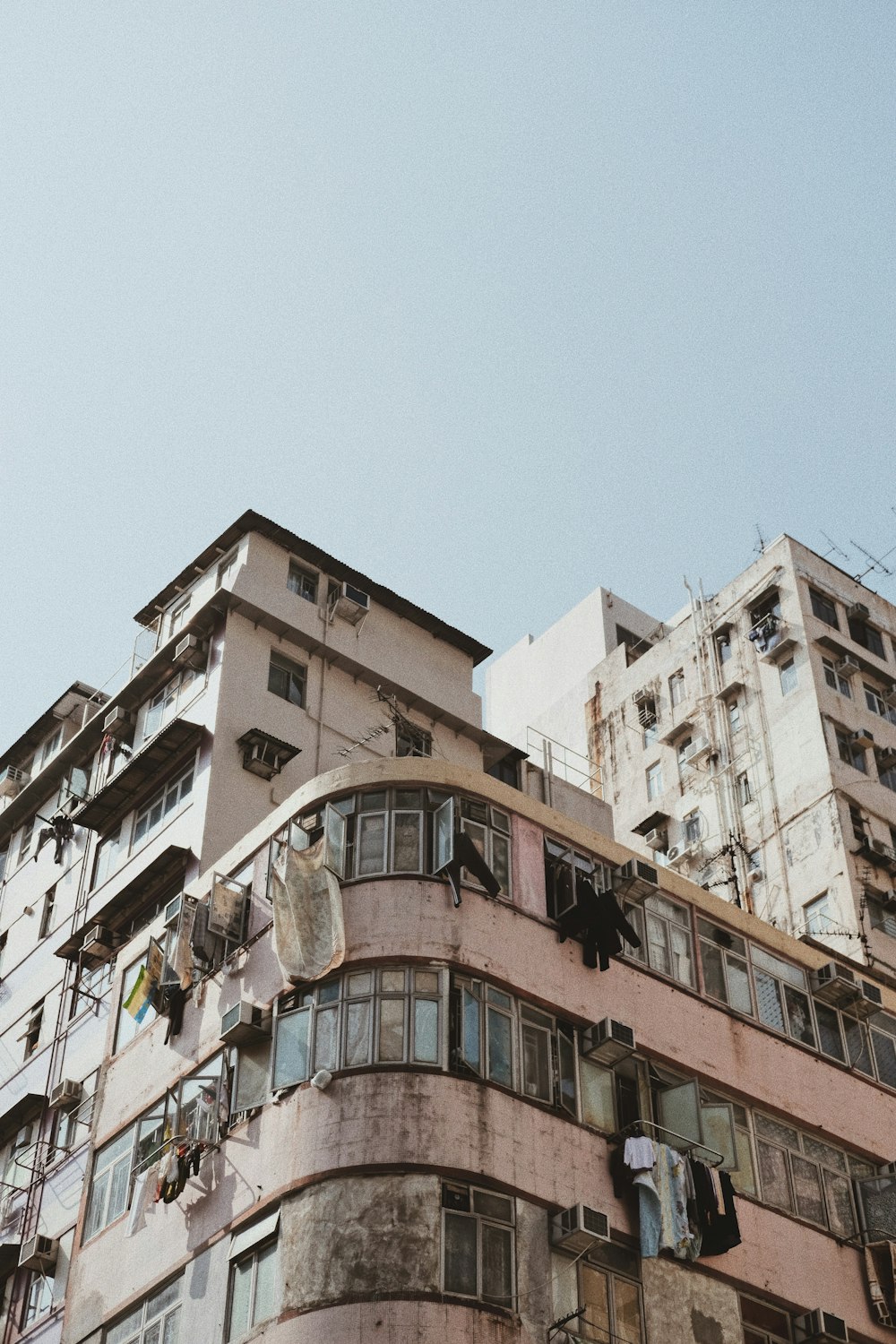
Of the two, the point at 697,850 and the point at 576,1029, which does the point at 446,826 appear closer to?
the point at 576,1029

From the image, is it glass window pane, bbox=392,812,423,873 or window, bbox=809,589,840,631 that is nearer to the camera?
glass window pane, bbox=392,812,423,873

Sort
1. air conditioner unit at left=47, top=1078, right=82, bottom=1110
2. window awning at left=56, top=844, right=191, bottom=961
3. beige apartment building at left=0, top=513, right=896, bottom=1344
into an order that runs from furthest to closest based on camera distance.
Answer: window awning at left=56, top=844, right=191, bottom=961
air conditioner unit at left=47, top=1078, right=82, bottom=1110
beige apartment building at left=0, top=513, right=896, bottom=1344

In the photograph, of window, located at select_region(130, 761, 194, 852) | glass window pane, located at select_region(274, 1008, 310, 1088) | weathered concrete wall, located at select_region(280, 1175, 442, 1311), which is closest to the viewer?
weathered concrete wall, located at select_region(280, 1175, 442, 1311)

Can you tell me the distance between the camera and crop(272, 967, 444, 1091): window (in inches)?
813

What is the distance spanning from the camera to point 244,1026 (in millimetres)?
21984

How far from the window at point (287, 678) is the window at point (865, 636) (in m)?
21.0

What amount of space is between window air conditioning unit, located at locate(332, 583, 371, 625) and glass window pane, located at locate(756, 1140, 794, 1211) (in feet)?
45.4

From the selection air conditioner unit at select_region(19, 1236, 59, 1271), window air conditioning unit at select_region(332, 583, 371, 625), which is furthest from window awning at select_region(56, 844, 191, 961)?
window air conditioning unit at select_region(332, 583, 371, 625)

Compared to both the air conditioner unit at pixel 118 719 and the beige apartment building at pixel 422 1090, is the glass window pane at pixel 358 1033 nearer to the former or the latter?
the beige apartment building at pixel 422 1090

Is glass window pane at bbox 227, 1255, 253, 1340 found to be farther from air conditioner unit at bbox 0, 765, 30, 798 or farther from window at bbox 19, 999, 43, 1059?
air conditioner unit at bbox 0, 765, 30, 798

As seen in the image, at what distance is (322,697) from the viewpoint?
3225 centimetres

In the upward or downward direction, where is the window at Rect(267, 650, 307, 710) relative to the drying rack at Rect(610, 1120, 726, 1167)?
upward

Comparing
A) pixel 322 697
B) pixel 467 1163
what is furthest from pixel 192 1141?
pixel 322 697

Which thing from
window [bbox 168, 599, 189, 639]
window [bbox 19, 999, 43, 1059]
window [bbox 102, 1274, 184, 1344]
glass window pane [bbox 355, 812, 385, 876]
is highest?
window [bbox 168, 599, 189, 639]
